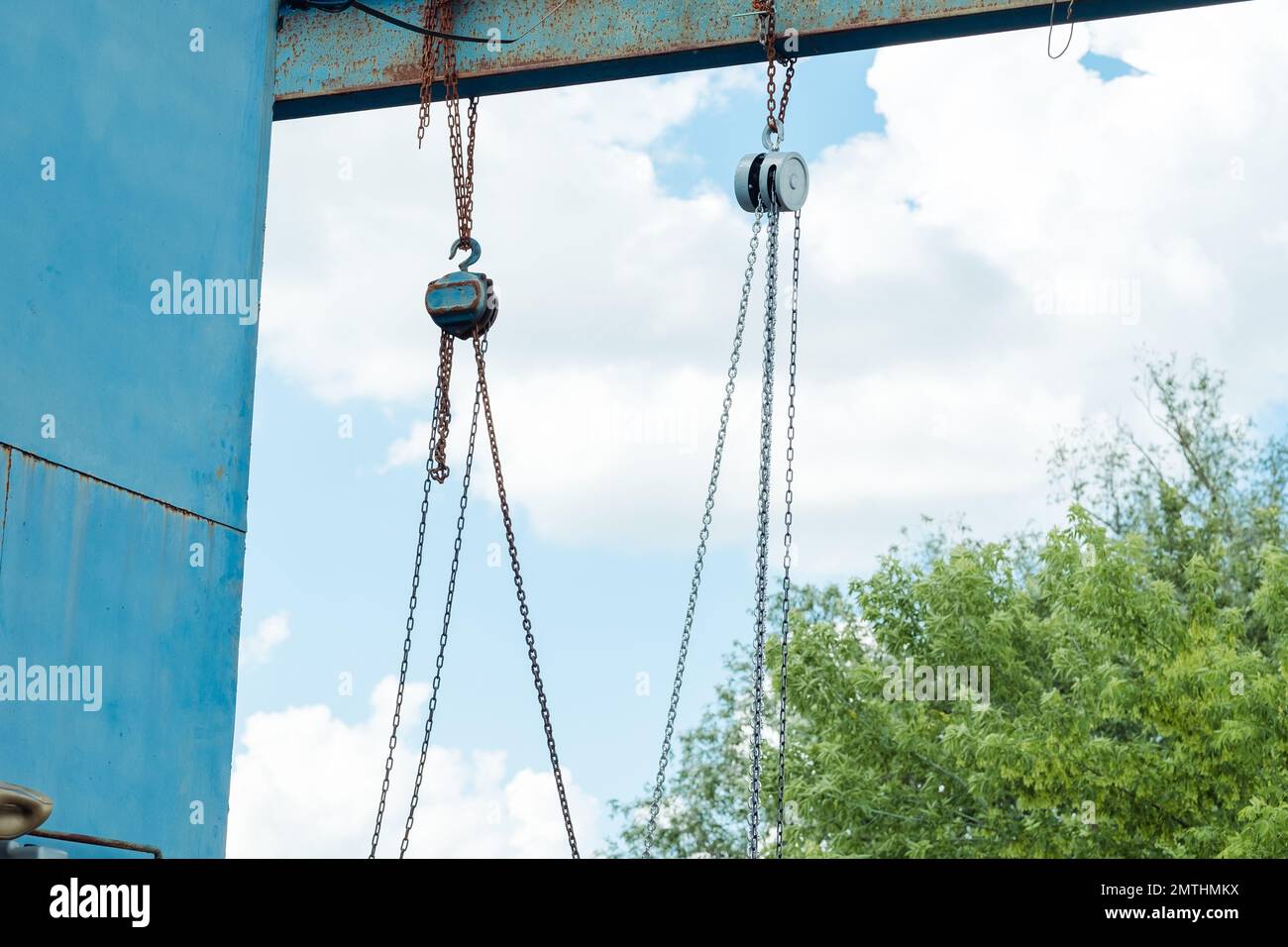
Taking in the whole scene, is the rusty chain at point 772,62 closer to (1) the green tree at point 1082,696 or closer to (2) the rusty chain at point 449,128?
(2) the rusty chain at point 449,128

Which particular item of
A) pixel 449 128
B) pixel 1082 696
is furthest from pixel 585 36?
pixel 1082 696

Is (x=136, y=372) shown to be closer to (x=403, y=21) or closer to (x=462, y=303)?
(x=462, y=303)

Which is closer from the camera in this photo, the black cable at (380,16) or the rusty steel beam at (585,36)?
the rusty steel beam at (585,36)

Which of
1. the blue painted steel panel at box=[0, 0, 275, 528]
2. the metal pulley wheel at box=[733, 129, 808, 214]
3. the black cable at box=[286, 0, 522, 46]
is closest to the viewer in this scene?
the blue painted steel panel at box=[0, 0, 275, 528]

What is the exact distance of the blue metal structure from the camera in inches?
205

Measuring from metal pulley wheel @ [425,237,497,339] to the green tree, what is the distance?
310 inches

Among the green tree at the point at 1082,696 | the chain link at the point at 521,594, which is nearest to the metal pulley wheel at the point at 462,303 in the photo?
the chain link at the point at 521,594

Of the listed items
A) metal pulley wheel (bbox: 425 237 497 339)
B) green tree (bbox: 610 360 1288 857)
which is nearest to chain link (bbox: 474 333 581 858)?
metal pulley wheel (bbox: 425 237 497 339)

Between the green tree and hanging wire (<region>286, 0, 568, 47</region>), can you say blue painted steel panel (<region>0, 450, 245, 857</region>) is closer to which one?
hanging wire (<region>286, 0, 568, 47</region>)

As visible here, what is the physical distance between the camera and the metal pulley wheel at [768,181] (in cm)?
655

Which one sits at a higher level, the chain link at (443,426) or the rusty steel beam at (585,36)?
the rusty steel beam at (585,36)

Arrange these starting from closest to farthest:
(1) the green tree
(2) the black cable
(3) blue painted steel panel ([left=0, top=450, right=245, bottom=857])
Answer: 1. (3) blue painted steel panel ([left=0, top=450, right=245, bottom=857])
2. (2) the black cable
3. (1) the green tree

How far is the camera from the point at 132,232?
5.74 m
